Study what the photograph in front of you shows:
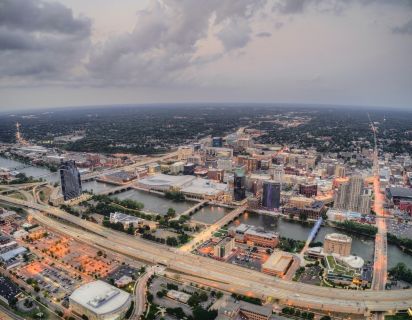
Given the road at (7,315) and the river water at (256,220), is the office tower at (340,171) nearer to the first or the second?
the river water at (256,220)

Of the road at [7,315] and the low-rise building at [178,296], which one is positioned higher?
the low-rise building at [178,296]

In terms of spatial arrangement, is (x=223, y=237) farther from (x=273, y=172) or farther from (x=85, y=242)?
(x=273, y=172)

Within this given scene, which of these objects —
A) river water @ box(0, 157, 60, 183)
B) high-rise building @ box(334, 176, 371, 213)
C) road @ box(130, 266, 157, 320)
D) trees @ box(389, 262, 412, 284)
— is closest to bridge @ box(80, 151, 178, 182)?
river water @ box(0, 157, 60, 183)

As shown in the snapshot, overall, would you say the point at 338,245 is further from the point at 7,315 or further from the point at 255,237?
the point at 7,315

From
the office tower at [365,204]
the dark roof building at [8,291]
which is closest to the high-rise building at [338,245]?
the office tower at [365,204]

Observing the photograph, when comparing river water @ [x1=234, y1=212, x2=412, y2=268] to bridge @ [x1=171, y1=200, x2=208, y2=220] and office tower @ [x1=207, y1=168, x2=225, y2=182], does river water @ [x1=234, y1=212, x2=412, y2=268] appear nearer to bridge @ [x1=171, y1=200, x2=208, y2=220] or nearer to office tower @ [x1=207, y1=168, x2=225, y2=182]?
bridge @ [x1=171, y1=200, x2=208, y2=220]
